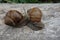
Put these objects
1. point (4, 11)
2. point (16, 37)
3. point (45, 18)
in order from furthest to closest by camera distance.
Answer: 1. point (4, 11)
2. point (45, 18)
3. point (16, 37)

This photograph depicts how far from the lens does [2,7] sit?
182cm

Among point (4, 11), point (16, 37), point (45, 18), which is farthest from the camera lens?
point (4, 11)

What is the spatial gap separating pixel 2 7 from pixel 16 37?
0.49 meters

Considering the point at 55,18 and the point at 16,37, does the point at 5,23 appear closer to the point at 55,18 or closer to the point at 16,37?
the point at 16,37

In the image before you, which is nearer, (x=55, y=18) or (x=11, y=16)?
(x=11, y=16)

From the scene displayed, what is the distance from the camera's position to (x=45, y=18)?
63.7 inches

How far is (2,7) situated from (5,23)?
34cm

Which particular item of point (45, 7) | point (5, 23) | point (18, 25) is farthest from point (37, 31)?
point (45, 7)

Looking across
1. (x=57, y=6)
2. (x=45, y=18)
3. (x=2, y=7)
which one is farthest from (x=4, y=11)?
(x=57, y=6)

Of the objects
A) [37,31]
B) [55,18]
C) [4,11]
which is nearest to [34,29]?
[37,31]

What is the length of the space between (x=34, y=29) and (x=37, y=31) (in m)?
0.03

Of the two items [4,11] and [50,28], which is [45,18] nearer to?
[50,28]

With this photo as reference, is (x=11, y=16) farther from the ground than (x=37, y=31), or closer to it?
farther from the ground

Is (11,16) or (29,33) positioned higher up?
(11,16)
